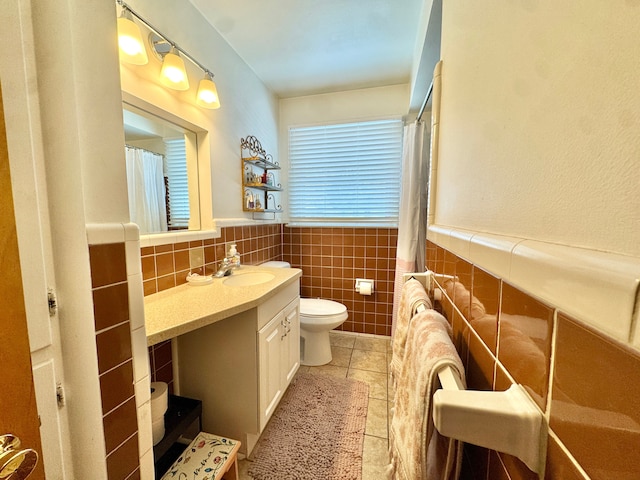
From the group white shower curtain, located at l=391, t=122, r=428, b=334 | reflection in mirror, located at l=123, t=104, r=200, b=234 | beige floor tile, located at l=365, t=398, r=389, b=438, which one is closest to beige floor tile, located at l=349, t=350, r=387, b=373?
beige floor tile, located at l=365, t=398, r=389, b=438

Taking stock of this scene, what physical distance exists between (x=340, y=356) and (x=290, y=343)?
2.46ft

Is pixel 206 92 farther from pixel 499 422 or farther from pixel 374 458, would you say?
pixel 374 458

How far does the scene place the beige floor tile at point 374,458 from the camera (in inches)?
49.3

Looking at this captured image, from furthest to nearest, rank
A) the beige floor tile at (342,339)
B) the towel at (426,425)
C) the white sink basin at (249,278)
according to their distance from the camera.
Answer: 1. the beige floor tile at (342,339)
2. the white sink basin at (249,278)
3. the towel at (426,425)

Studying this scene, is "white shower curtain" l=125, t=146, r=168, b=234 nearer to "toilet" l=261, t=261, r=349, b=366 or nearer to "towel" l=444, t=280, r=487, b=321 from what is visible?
"toilet" l=261, t=261, r=349, b=366

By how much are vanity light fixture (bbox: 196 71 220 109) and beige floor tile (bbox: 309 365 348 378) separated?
2.02 metres

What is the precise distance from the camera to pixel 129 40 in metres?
1.04

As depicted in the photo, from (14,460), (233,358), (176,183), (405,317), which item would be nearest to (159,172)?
(176,183)

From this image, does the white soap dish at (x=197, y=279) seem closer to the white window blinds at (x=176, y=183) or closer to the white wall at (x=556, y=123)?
the white window blinds at (x=176, y=183)

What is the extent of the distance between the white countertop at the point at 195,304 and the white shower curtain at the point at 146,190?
377mm

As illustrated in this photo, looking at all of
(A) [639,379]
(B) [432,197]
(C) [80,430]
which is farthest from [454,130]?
(C) [80,430]

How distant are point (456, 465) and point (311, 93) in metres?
2.76

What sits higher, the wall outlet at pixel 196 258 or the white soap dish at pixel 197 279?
the wall outlet at pixel 196 258

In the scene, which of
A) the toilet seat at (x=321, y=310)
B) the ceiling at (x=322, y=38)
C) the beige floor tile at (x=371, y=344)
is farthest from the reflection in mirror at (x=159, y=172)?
the beige floor tile at (x=371, y=344)
